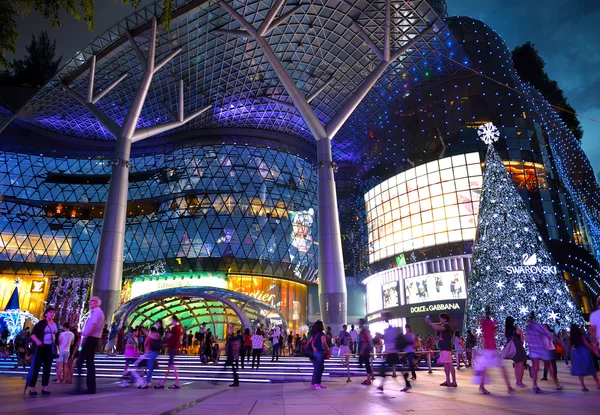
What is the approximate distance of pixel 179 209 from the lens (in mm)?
48094

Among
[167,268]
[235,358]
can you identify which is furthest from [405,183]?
[235,358]

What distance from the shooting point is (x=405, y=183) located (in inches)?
1703

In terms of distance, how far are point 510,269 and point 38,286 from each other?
4880 cm

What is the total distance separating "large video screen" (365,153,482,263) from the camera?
1517 inches

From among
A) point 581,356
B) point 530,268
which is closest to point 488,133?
point 530,268

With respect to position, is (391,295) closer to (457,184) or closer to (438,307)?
(438,307)

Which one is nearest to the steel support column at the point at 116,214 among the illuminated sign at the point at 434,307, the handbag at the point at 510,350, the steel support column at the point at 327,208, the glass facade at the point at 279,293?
the steel support column at the point at 327,208

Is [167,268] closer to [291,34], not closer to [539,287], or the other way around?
[291,34]

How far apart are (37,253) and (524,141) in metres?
53.4

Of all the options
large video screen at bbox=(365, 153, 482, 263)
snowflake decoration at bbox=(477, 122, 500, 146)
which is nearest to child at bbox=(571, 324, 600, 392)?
large video screen at bbox=(365, 153, 482, 263)

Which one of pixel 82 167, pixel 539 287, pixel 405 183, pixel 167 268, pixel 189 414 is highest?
pixel 82 167

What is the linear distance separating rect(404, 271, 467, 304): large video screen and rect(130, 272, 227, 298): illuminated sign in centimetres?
1928

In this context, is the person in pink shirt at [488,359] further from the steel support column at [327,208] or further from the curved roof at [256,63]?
the curved roof at [256,63]

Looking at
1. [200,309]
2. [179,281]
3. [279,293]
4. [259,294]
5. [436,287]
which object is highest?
[179,281]
